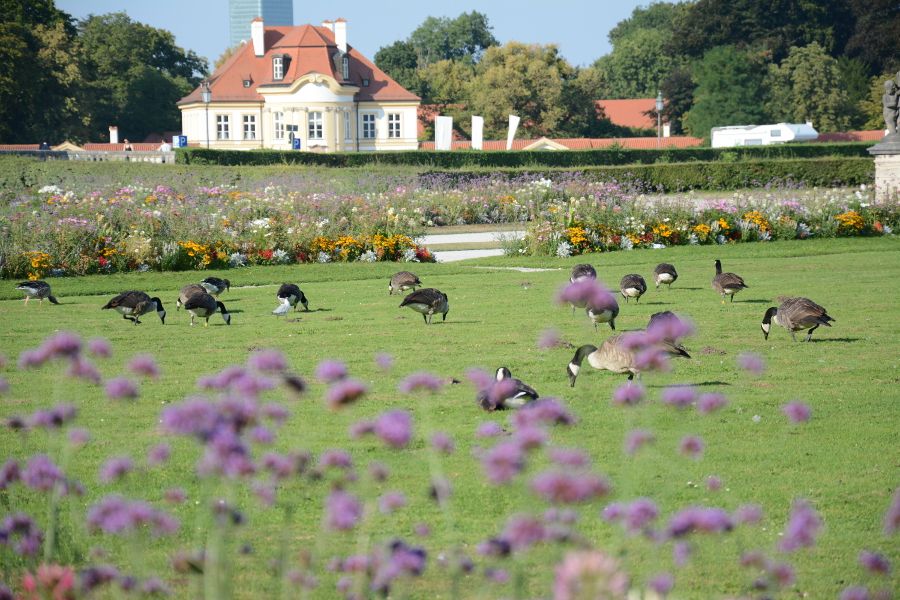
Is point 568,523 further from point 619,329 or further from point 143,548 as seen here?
point 619,329

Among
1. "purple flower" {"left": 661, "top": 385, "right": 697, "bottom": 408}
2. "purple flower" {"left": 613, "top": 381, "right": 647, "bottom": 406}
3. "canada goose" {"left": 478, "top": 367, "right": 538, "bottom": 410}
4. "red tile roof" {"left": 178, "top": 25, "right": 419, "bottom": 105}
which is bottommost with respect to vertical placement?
"canada goose" {"left": 478, "top": 367, "right": 538, "bottom": 410}

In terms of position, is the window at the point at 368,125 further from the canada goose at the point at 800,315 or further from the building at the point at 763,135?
the canada goose at the point at 800,315

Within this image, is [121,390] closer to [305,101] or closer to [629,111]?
[305,101]

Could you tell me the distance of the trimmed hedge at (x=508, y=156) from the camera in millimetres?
46656

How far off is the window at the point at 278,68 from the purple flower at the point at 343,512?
241 ft

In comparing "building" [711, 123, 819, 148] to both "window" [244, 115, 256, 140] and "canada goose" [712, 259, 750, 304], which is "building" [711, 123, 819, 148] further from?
"canada goose" [712, 259, 750, 304]

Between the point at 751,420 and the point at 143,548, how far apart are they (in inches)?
167

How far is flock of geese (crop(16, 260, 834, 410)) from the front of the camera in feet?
27.1

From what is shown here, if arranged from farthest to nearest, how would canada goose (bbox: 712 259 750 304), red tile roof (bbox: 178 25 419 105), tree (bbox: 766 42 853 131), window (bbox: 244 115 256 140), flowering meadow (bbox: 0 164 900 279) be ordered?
window (bbox: 244 115 256 140), red tile roof (bbox: 178 25 419 105), tree (bbox: 766 42 853 131), flowering meadow (bbox: 0 164 900 279), canada goose (bbox: 712 259 750 304)

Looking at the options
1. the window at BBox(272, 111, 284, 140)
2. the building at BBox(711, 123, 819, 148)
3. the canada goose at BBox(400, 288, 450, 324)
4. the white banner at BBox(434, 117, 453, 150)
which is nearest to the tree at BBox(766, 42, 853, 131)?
the building at BBox(711, 123, 819, 148)

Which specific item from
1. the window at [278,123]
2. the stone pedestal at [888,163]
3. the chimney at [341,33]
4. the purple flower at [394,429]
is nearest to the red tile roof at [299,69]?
the chimney at [341,33]

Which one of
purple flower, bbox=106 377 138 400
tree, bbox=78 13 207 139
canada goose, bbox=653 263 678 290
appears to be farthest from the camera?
tree, bbox=78 13 207 139

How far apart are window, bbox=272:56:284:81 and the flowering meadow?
47771 millimetres

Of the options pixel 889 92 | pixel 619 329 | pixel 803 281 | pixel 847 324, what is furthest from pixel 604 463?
pixel 889 92
